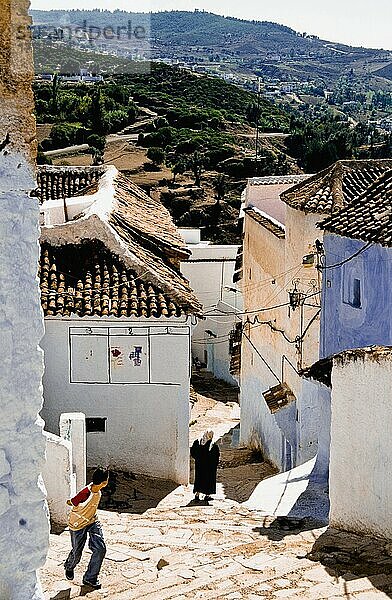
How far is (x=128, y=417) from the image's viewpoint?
15102 millimetres

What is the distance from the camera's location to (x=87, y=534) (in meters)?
8.84

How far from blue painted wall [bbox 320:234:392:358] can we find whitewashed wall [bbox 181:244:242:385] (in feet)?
45.6

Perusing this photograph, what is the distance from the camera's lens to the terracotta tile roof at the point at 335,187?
1682 centimetres

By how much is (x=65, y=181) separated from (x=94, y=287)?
11.8 meters

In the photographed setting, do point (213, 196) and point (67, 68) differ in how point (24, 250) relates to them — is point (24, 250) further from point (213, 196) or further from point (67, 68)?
point (213, 196)

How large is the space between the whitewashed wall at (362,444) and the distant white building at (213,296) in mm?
19405

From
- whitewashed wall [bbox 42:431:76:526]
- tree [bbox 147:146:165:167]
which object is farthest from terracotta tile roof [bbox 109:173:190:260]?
tree [bbox 147:146:165:167]

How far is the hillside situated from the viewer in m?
70.6

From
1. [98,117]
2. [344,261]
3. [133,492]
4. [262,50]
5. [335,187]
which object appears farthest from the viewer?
[262,50]

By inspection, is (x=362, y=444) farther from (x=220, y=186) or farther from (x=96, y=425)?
(x=220, y=186)

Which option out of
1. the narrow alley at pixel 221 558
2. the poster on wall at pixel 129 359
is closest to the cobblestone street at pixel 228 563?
the narrow alley at pixel 221 558

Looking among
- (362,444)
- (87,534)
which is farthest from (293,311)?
(87,534)

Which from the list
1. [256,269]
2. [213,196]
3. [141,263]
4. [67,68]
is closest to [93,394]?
[141,263]

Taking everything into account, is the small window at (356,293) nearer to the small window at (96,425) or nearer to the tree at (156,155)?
the small window at (96,425)
